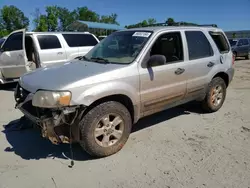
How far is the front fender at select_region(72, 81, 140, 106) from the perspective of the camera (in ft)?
10.2

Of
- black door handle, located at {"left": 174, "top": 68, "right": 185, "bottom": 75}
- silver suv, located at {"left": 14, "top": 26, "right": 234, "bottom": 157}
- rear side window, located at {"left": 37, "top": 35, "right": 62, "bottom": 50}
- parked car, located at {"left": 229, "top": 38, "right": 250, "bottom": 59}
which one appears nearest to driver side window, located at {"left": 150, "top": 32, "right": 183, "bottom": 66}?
silver suv, located at {"left": 14, "top": 26, "right": 234, "bottom": 157}

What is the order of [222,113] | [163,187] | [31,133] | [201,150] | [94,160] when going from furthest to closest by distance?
[222,113] < [31,133] < [201,150] < [94,160] < [163,187]

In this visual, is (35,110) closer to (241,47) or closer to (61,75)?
(61,75)

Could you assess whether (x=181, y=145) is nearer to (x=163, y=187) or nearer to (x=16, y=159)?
(x=163, y=187)

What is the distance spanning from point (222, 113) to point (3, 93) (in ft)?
21.2

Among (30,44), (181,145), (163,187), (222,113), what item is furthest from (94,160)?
(30,44)


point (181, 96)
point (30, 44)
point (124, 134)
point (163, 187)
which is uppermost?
point (30, 44)

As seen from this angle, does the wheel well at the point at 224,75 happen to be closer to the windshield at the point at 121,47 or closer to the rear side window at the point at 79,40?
the windshield at the point at 121,47

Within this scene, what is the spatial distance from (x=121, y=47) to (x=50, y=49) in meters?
4.51

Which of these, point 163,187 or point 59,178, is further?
point 59,178

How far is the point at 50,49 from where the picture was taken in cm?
795

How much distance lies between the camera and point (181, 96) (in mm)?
4512

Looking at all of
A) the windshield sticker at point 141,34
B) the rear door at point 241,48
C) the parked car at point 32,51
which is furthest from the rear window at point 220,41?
the rear door at point 241,48

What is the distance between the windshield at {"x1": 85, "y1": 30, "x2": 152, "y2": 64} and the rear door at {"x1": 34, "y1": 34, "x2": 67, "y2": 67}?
3.50 meters
